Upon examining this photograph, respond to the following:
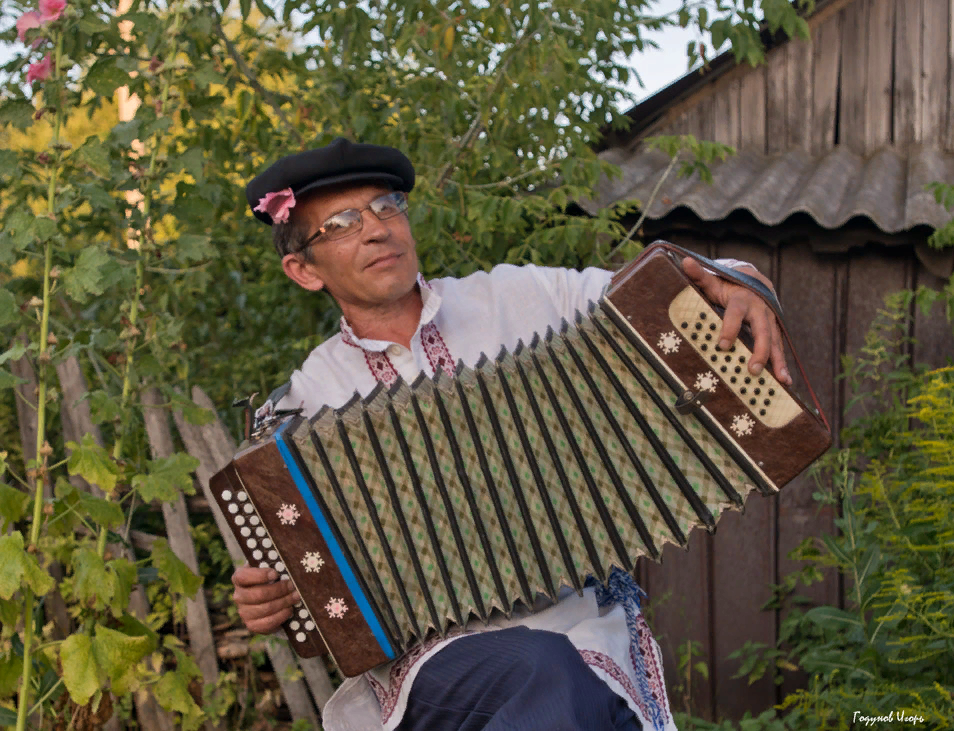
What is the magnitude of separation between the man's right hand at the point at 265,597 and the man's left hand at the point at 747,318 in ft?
3.32

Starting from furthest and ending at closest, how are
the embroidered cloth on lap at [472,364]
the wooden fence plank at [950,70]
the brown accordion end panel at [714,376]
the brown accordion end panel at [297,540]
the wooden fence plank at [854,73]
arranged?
the wooden fence plank at [854,73] → the wooden fence plank at [950,70] → the embroidered cloth on lap at [472,364] → the brown accordion end panel at [297,540] → the brown accordion end panel at [714,376]

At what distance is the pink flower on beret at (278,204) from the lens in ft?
8.66

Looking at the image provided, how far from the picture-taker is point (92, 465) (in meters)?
2.67

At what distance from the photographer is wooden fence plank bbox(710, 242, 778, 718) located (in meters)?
4.31

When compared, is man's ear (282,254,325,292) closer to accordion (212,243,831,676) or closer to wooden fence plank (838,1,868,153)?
accordion (212,243,831,676)

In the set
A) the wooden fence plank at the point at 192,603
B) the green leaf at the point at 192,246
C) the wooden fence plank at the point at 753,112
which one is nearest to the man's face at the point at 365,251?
the green leaf at the point at 192,246

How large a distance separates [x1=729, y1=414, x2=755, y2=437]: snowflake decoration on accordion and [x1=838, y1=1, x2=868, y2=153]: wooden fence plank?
2909 mm

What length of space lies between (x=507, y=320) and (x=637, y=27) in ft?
5.28

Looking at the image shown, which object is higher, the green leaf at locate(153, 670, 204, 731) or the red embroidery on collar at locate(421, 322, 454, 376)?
the red embroidery on collar at locate(421, 322, 454, 376)

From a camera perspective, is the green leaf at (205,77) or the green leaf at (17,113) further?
the green leaf at (205,77)

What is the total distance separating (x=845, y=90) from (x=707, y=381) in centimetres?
296

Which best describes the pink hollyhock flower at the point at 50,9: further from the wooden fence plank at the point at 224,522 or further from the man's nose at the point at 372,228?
the wooden fence plank at the point at 224,522

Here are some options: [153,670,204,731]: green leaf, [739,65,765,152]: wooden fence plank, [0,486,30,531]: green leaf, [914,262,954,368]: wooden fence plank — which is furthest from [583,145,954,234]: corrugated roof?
[0,486,30,531]: green leaf

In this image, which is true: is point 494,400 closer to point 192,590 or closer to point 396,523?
point 396,523
